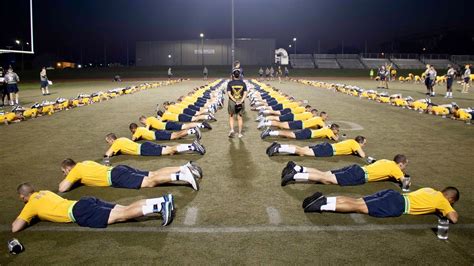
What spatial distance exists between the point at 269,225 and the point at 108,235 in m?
2.15

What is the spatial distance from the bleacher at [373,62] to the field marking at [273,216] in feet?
241

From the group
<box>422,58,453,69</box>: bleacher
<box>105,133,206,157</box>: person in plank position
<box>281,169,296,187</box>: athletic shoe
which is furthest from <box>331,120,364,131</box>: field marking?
<box>422,58,453,69</box>: bleacher

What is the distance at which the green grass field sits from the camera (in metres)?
4.38

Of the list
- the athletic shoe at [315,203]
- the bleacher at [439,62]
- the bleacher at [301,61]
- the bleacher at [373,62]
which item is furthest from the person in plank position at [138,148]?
the bleacher at [439,62]

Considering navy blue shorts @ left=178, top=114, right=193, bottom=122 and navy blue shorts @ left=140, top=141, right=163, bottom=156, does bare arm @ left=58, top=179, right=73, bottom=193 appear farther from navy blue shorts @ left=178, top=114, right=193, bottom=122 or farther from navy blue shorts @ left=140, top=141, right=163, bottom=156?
navy blue shorts @ left=178, top=114, right=193, bottom=122

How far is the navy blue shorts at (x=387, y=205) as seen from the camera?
17.4 feet

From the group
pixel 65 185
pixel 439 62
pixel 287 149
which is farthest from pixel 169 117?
pixel 439 62

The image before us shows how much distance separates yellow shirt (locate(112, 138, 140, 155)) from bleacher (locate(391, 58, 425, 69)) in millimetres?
71667

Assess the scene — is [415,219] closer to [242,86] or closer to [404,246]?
[404,246]

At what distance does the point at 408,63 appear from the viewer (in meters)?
73.6

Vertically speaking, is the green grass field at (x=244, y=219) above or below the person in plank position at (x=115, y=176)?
below

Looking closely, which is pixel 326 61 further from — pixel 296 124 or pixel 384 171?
pixel 384 171

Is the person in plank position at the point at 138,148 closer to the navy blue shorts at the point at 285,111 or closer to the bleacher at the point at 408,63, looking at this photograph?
the navy blue shorts at the point at 285,111

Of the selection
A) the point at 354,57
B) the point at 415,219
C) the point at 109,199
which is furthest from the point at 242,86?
the point at 354,57
